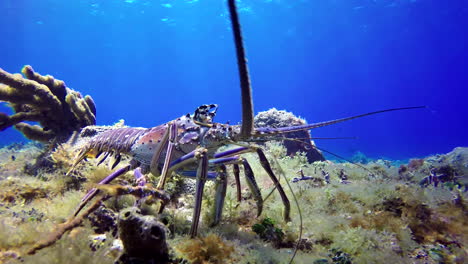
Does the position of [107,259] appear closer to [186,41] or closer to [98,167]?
[98,167]

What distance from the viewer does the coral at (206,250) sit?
7.62ft

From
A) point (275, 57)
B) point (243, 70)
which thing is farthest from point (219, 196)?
point (275, 57)

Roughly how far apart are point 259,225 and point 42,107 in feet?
22.4

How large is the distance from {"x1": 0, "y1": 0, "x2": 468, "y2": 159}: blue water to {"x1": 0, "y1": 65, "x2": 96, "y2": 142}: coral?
6669 mm

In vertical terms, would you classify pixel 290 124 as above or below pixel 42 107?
above

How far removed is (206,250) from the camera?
2387mm

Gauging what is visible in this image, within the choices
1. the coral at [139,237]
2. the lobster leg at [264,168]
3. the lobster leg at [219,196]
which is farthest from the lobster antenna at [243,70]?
the lobster leg at [219,196]

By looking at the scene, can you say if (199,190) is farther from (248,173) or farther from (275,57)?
(275,57)

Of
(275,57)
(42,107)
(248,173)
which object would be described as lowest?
(248,173)

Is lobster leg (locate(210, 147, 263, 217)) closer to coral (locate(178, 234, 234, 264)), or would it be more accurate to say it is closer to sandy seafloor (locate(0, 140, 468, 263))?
sandy seafloor (locate(0, 140, 468, 263))

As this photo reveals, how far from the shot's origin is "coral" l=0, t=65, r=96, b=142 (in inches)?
239

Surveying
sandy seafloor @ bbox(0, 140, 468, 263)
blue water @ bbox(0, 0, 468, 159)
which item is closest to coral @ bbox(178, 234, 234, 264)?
sandy seafloor @ bbox(0, 140, 468, 263)

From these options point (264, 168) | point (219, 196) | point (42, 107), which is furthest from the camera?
point (42, 107)

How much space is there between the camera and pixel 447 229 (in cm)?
337
